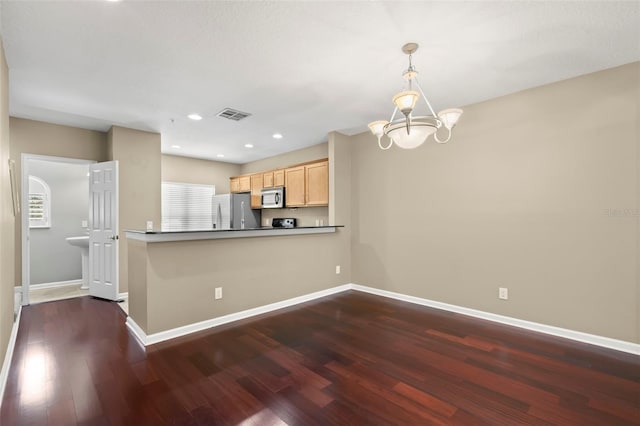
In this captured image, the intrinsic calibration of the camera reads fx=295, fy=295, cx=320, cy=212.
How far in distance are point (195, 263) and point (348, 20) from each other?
270cm

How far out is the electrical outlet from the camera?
3346 mm

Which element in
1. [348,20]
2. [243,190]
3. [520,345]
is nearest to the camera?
[348,20]

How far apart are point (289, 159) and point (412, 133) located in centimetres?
419

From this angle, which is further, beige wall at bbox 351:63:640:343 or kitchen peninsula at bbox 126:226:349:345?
kitchen peninsula at bbox 126:226:349:345

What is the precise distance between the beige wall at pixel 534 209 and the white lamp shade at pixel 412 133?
1577 millimetres

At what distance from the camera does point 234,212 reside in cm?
657

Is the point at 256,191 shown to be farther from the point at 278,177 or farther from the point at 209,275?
the point at 209,275

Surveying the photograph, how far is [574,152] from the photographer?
2.93m

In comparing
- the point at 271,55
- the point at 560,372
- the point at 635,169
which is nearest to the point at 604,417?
the point at 560,372

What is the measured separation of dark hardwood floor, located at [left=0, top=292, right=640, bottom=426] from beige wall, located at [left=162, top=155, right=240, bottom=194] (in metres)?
3.73

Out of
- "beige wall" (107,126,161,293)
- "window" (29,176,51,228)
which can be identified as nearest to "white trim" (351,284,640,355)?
"beige wall" (107,126,161,293)

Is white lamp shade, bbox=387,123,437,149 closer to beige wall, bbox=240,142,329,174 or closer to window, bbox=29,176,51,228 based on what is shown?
beige wall, bbox=240,142,329,174

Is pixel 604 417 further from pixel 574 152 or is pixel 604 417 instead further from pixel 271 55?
pixel 271 55

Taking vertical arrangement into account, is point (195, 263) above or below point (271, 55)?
below
